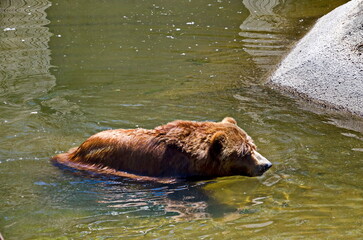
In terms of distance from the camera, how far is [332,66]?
34.8 feet

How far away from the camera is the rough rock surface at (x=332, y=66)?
32.9ft

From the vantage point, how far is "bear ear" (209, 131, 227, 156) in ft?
21.6

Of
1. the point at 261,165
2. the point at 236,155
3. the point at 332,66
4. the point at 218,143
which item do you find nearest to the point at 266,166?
the point at 261,165

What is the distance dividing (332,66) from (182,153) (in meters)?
4.97

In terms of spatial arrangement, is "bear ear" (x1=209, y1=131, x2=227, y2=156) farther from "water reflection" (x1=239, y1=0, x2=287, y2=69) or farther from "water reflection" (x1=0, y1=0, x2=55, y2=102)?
"water reflection" (x1=239, y1=0, x2=287, y2=69)

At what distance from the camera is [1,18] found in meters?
15.9

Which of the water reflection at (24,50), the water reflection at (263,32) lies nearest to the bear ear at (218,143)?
the water reflection at (24,50)

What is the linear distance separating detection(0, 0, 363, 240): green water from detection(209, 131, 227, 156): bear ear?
42 centimetres

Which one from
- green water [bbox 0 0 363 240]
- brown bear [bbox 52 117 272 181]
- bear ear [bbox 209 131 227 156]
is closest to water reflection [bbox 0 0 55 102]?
green water [bbox 0 0 363 240]

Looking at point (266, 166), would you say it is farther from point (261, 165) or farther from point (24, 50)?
point (24, 50)

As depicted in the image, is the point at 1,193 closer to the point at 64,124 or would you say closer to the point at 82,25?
the point at 64,124

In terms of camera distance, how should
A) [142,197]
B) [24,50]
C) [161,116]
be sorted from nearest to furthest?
1. [142,197]
2. [161,116]
3. [24,50]

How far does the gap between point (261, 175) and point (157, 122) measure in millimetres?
2385

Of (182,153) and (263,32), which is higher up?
(263,32)
